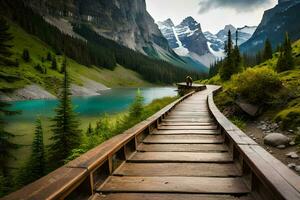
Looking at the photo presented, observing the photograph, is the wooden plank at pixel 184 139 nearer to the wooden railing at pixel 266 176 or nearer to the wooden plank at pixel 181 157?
the wooden plank at pixel 181 157

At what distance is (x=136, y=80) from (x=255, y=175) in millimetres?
172272

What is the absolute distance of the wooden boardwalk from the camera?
4055mm

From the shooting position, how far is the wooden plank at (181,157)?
5794mm

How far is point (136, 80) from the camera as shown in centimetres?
17550

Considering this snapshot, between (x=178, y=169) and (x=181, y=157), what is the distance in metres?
0.84

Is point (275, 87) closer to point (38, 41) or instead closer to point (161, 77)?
point (38, 41)

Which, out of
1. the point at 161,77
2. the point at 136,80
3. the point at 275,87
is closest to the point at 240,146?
the point at 275,87

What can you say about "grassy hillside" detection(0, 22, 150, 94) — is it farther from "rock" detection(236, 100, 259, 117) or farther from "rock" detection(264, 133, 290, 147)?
"rock" detection(264, 133, 290, 147)

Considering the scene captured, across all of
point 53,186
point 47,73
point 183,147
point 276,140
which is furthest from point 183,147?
point 47,73

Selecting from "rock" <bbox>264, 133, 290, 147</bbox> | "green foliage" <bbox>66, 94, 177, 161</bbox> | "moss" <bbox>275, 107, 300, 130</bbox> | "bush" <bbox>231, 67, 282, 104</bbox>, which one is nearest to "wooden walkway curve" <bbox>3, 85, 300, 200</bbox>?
"rock" <bbox>264, 133, 290, 147</bbox>

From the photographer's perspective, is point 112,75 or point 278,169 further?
point 112,75

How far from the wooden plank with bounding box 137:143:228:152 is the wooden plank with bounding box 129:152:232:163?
1.10 ft

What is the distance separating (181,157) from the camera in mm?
6047

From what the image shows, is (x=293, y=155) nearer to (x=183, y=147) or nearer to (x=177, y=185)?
(x=183, y=147)
